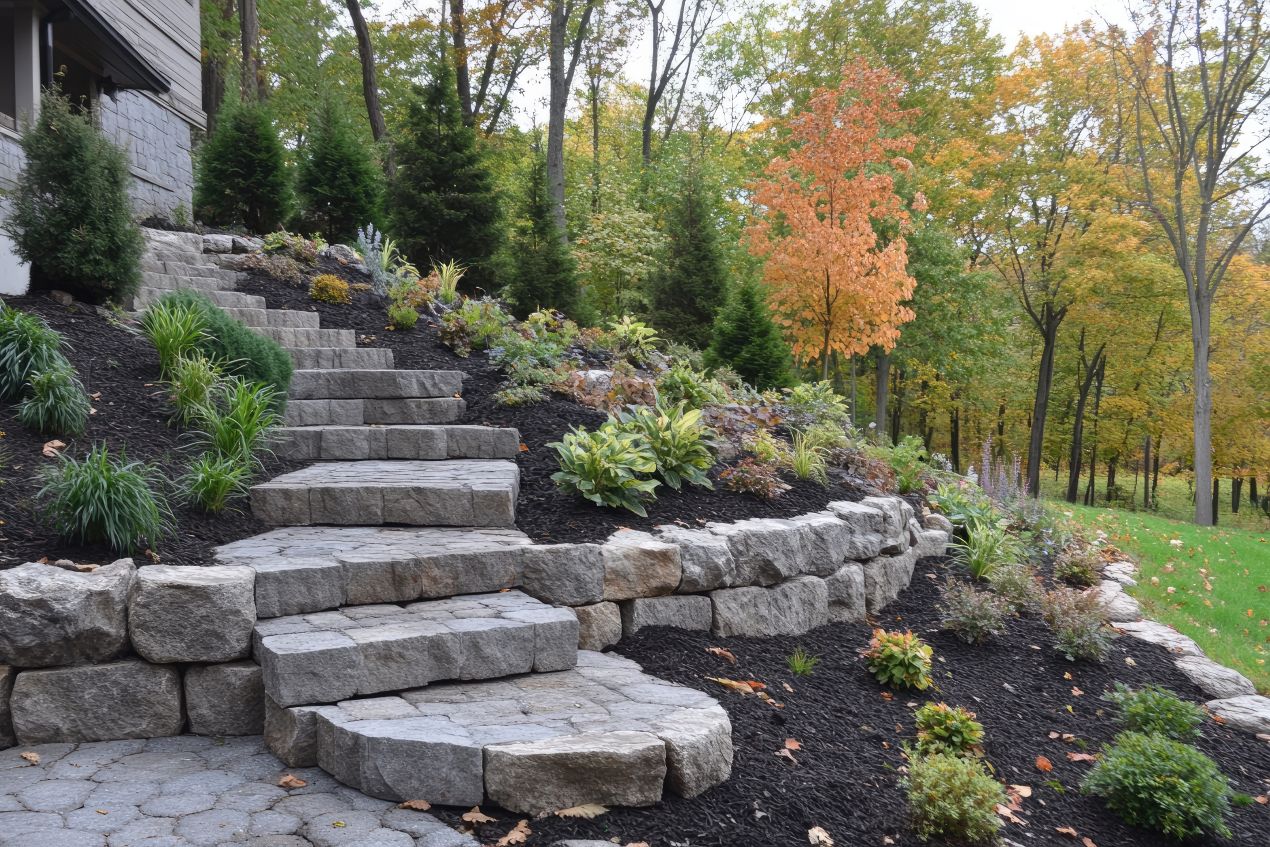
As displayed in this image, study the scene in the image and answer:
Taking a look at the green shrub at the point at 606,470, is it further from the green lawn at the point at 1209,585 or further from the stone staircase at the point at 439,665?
the green lawn at the point at 1209,585

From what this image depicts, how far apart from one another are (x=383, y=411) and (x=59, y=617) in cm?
339

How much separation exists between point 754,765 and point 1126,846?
1.66m

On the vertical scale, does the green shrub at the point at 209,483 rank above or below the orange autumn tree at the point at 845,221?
below

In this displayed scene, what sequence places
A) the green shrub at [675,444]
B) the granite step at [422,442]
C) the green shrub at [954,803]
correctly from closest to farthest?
the green shrub at [954,803], the green shrub at [675,444], the granite step at [422,442]

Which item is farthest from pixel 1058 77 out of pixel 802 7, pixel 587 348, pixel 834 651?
pixel 834 651

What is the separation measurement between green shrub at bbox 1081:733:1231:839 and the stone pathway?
283 cm

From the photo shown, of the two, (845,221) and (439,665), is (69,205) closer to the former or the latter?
(439,665)

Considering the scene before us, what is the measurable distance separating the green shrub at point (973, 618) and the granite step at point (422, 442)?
10.0 ft

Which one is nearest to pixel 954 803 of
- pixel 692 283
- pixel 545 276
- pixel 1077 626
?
pixel 1077 626

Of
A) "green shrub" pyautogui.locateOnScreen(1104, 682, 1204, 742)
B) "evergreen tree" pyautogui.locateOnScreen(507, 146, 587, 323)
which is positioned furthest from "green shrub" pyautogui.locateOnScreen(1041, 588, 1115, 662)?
"evergreen tree" pyautogui.locateOnScreen(507, 146, 587, 323)

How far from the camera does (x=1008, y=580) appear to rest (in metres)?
5.70

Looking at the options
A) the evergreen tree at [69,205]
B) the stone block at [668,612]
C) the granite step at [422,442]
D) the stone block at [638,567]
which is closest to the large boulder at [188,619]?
the stone block at [638,567]

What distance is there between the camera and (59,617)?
2963 millimetres

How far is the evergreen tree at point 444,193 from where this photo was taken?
11.2m
